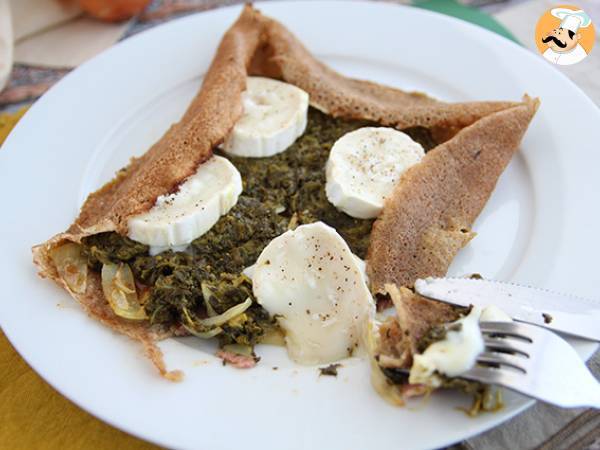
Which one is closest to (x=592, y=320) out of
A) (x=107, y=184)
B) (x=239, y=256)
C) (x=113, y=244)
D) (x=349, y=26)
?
(x=239, y=256)

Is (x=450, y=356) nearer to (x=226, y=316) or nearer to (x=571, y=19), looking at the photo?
(x=226, y=316)

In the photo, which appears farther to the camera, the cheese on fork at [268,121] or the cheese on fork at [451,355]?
the cheese on fork at [268,121]

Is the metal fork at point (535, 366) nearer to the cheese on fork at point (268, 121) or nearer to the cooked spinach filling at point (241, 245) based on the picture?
the cooked spinach filling at point (241, 245)

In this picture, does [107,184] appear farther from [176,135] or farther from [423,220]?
[423,220]

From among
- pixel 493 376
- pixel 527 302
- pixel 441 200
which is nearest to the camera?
pixel 493 376

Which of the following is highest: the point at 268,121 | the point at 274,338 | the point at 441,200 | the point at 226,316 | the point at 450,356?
the point at 268,121

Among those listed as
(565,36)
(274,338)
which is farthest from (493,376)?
(565,36)

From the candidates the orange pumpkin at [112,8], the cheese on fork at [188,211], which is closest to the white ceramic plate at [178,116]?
the cheese on fork at [188,211]
